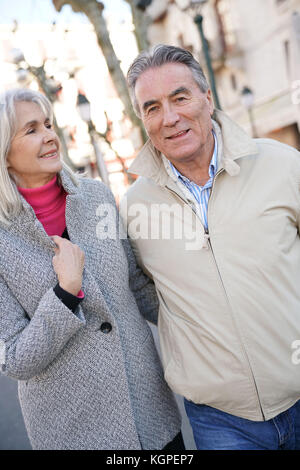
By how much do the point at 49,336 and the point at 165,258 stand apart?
0.63m

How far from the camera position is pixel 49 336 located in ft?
6.18

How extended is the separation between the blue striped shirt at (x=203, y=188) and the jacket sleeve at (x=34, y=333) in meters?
0.73

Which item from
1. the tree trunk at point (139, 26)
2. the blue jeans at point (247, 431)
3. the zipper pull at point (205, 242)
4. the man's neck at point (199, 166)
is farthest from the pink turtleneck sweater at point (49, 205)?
the tree trunk at point (139, 26)

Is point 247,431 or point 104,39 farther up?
point 104,39

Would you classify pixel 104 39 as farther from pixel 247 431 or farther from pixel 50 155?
pixel 247 431

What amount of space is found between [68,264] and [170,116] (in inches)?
32.0

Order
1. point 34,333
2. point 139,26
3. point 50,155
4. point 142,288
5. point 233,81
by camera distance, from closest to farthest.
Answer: point 34,333
point 50,155
point 142,288
point 139,26
point 233,81

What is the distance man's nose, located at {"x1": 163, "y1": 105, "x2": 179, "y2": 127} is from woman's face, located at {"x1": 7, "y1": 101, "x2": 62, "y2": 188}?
55 centimetres

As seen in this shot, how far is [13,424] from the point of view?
160 inches

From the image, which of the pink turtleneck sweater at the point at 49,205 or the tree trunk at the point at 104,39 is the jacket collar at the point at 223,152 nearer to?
the pink turtleneck sweater at the point at 49,205

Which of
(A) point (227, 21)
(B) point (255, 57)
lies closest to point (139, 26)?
(B) point (255, 57)

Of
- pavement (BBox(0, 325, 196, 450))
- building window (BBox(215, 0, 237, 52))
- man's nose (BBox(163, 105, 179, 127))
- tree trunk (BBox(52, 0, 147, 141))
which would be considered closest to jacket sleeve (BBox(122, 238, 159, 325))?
man's nose (BBox(163, 105, 179, 127))

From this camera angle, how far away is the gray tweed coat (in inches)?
74.9

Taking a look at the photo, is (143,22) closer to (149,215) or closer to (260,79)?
(149,215)
